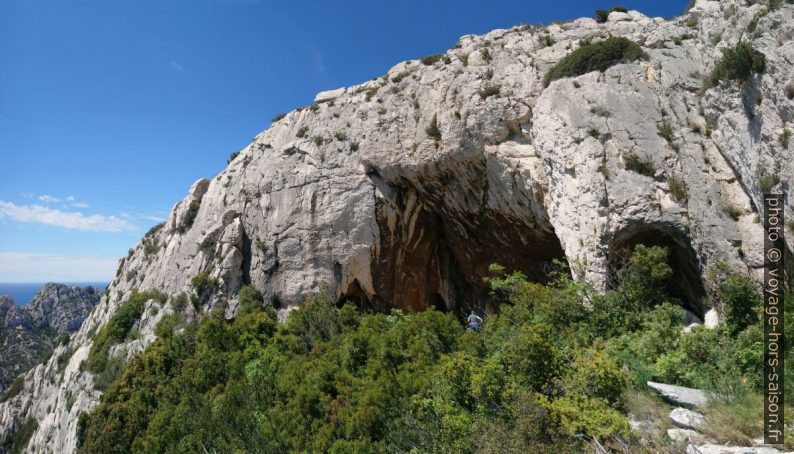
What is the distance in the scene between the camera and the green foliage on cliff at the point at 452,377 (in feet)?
20.0

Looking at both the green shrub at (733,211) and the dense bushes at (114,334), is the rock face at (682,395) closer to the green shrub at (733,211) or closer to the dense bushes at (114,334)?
the green shrub at (733,211)

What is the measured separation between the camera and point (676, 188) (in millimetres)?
11664

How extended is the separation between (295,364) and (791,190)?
46.8ft

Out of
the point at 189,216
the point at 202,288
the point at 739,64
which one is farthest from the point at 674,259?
the point at 189,216

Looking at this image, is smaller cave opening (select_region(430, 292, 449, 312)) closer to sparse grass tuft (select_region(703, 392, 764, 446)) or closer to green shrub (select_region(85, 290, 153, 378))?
green shrub (select_region(85, 290, 153, 378))

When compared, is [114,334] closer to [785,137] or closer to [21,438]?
[21,438]

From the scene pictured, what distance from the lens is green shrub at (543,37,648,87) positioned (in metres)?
→ 15.8

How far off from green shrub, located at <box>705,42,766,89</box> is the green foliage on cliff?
533 cm

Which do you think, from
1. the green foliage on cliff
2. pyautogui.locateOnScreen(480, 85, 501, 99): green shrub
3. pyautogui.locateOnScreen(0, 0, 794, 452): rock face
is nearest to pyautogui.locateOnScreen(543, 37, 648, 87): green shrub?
pyautogui.locateOnScreen(0, 0, 794, 452): rock face

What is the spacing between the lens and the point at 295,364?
13562 millimetres

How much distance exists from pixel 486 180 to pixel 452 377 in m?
12.5

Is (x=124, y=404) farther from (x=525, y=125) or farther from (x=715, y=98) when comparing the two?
(x=715, y=98)

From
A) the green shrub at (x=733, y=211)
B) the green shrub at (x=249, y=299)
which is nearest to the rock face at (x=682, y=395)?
the green shrub at (x=733, y=211)

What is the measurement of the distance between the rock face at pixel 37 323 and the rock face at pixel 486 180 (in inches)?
2593
